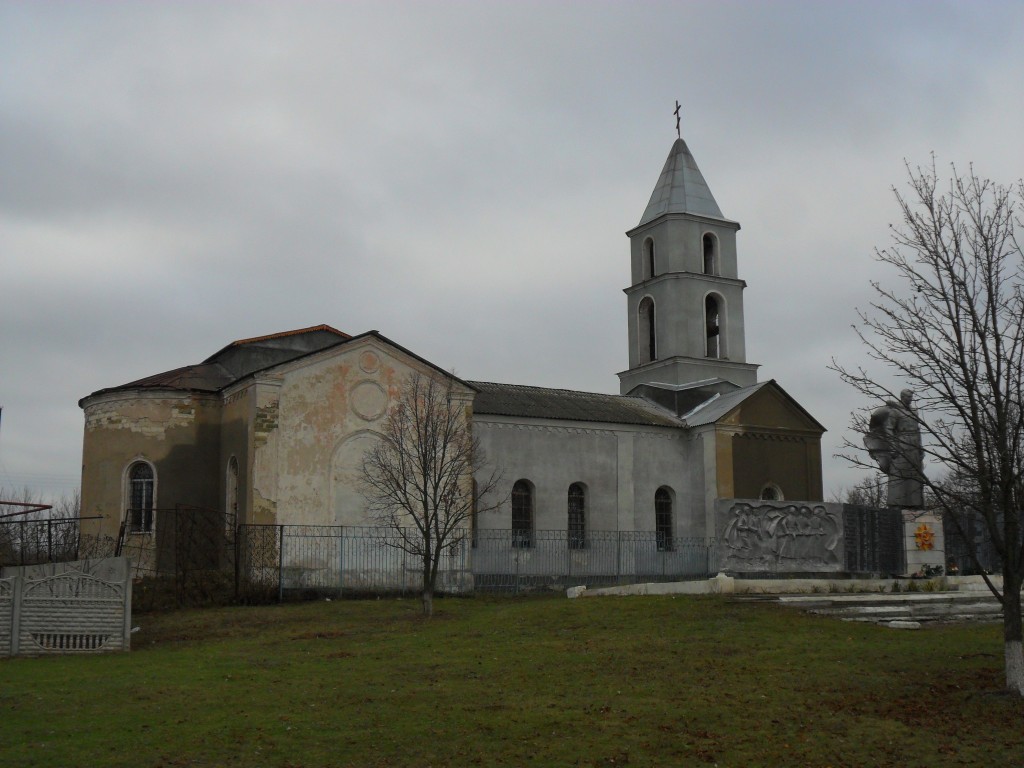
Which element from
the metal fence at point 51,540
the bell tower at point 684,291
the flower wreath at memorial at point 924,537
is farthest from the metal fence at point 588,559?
the metal fence at point 51,540

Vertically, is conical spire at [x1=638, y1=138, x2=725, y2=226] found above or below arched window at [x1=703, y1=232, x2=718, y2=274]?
above

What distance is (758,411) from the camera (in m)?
40.2

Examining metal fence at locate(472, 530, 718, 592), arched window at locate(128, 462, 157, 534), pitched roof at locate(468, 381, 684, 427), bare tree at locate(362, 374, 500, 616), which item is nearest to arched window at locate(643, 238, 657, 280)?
pitched roof at locate(468, 381, 684, 427)

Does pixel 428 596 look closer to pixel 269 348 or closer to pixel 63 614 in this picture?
pixel 63 614

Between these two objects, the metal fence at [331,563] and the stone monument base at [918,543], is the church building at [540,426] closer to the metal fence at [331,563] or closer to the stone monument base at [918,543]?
the metal fence at [331,563]

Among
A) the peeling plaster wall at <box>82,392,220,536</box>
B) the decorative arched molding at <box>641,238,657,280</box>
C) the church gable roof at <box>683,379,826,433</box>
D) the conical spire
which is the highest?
the conical spire

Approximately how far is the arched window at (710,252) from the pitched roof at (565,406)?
20.2 ft

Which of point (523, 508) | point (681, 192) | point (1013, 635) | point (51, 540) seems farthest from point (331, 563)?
point (681, 192)

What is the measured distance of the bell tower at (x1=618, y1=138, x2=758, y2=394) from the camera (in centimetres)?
4306

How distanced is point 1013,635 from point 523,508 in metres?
24.0

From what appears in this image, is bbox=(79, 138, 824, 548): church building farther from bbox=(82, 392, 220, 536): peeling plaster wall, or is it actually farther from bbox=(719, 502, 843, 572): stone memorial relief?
bbox=(719, 502, 843, 572): stone memorial relief

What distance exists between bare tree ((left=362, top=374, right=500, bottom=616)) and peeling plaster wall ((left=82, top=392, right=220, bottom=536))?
18.0 feet

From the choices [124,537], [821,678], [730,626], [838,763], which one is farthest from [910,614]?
[124,537]

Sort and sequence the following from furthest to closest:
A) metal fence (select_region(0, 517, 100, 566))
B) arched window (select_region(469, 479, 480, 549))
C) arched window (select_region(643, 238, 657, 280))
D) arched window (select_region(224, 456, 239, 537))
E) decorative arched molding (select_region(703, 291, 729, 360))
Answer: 1. arched window (select_region(643, 238, 657, 280))
2. decorative arched molding (select_region(703, 291, 729, 360))
3. arched window (select_region(469, 479, 480, 549))
4. arched window (select_region(224, 456, 239, 537))
5. metal fence (select_region(0, 517, 100, 566))
